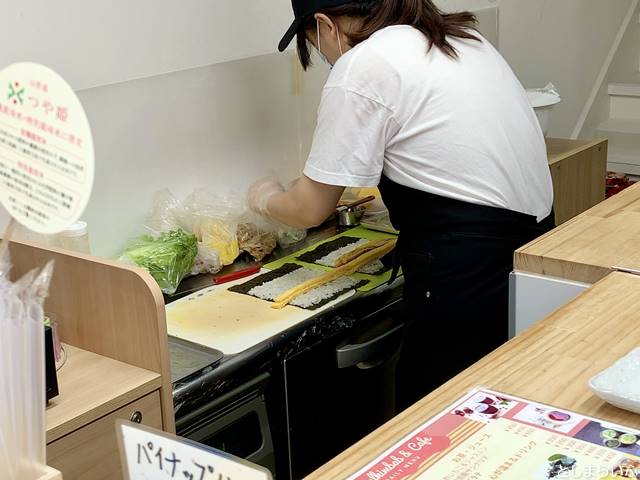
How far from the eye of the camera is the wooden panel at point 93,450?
1398 millimetres

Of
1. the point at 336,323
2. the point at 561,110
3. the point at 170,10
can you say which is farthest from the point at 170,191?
the point at 561,110

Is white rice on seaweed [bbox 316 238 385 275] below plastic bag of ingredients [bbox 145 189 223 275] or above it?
below

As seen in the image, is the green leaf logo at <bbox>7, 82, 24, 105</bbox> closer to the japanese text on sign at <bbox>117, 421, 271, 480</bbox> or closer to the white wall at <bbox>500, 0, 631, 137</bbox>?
the japanese text on sign at <bbox>117, 421, 271, 480</bbox>

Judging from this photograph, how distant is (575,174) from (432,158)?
1479 millimetres

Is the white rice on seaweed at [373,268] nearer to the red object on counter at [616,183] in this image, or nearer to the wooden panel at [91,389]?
the wooden panel at [91,389]

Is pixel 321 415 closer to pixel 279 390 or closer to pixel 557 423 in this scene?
pixel 279 390

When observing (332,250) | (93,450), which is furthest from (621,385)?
(332,250)

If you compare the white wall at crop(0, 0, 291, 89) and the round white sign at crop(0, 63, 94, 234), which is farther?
the white wall at crop(0, 0, 291, 89)

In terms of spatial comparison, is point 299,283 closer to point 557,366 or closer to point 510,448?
point 557,366

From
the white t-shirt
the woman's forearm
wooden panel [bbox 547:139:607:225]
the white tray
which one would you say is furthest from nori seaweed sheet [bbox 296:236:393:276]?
the white tray

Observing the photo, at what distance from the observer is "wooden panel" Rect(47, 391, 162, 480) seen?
140 centimetres

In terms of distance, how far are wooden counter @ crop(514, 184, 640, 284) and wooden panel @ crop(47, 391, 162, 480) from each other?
2.32 feet

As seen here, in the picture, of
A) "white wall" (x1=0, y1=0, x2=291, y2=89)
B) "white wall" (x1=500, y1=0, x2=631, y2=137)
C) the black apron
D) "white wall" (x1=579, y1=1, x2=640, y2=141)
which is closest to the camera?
the black apron

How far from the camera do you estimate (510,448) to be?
980mm
